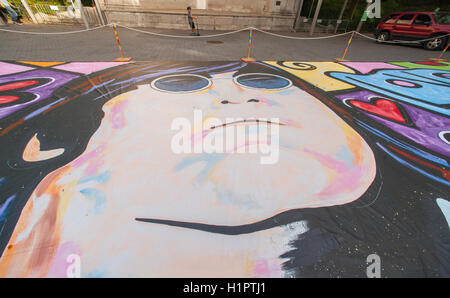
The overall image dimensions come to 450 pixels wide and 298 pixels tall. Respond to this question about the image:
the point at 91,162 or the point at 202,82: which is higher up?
the point at 202,82

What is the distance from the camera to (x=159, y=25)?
41.8 ft

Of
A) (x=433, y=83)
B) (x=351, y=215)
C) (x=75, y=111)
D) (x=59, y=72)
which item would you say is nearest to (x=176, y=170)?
(x=351, y=215)

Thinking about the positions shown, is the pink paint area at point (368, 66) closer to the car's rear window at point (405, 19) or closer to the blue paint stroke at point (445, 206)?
the car's rear window at point (405, 19)

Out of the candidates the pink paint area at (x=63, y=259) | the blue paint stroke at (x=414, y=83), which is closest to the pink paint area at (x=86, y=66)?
the pink paint area at (x=63, y=259)

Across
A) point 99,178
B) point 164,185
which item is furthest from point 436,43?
point 99,178

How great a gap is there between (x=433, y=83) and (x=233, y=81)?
20.4 ft

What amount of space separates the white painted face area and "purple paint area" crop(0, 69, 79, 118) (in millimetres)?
1662

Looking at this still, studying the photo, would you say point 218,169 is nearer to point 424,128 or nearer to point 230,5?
point 424,128

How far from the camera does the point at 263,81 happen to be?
496cm

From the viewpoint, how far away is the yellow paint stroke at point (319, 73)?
495cm

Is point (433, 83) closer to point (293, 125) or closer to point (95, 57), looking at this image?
point (293, 125)

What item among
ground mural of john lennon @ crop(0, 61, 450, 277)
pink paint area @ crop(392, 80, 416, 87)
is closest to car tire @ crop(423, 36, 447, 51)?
pink paint area @ crop(392, 80, 416, 87)

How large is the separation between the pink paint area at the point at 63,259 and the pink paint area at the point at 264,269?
165cm

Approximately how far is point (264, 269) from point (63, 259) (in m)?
1.84
